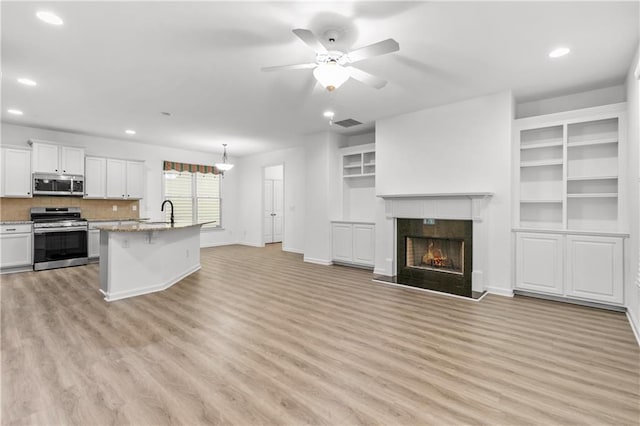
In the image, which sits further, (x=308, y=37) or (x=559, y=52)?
(x=559, y=52)

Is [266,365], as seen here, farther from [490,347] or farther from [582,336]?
[582,336]

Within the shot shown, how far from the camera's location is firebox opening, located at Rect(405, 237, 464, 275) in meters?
4.75

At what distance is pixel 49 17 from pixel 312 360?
12.0 ft

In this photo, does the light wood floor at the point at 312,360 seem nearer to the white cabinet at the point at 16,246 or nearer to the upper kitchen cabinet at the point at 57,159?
the white cabinet at the point at 16,246

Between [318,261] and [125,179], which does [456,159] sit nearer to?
[318,261]

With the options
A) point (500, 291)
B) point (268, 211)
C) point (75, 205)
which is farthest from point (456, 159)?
point (75, 205)

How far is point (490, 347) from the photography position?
2.76 meters

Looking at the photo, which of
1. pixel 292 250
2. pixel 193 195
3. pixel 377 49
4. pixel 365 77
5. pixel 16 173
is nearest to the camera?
pixel 377 49

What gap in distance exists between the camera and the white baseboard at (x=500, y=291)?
4311 mm

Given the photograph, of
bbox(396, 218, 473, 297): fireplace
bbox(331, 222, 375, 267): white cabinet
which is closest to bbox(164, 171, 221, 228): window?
bbox(331, 222, 375, 267): white cabinet

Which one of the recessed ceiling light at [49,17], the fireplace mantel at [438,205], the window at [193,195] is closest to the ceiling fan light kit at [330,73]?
the recessed ceiling light at [49,17]

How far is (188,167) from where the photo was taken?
28.3ft

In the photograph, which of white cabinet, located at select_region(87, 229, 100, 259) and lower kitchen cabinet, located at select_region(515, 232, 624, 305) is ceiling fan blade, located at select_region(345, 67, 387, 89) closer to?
lower kitchen cabinet, located at select_region(515, 232, 624, 305)

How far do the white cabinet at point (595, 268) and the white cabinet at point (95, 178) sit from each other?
28.1ft
